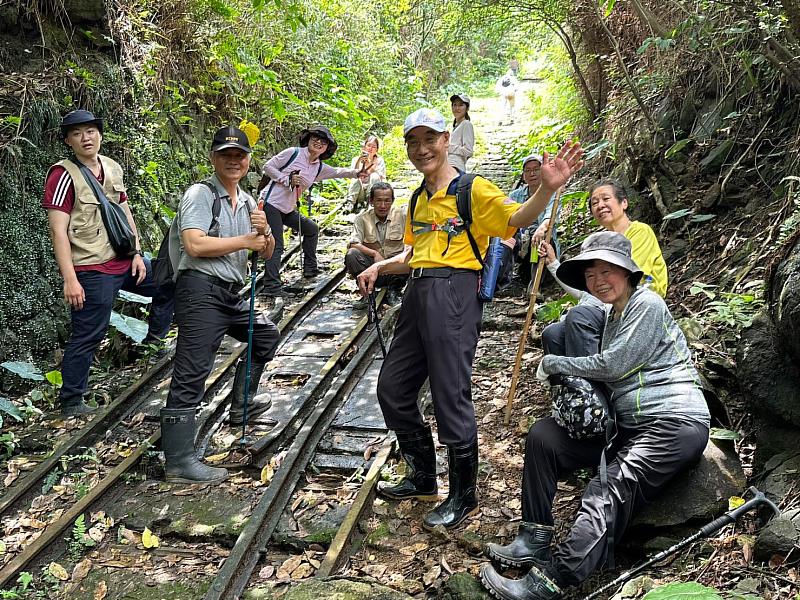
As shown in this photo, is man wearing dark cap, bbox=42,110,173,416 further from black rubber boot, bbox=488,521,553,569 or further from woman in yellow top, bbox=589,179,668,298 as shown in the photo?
woman in yellow top, bbox=589,179,668,298

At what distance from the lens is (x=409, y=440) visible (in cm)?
454

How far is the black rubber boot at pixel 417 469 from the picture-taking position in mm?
A: 4543

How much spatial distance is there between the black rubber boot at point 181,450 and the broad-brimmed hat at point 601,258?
290 cm

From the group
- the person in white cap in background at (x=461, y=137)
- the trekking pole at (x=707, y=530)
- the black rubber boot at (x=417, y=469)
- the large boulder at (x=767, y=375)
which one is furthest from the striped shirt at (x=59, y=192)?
the person in white cap in background at (x=461, y=137)

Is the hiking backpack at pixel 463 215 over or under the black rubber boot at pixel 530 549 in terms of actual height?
over

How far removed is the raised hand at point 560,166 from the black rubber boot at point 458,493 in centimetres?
173

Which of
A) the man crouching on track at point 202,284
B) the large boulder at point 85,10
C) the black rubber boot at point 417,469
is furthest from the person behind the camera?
the large boulder at point 85,10

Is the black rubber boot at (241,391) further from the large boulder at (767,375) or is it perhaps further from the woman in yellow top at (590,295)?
the large boulder at (767,375)

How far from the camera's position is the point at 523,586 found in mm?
3518

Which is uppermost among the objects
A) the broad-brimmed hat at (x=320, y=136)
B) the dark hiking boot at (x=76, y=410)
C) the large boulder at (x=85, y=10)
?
the large boulder at (x=85, y=10)

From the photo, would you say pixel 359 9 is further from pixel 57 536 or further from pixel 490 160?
pixel 57 536

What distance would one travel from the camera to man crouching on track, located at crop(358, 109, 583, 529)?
160 inches

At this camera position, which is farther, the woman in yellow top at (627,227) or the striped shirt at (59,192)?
the striped shirt at (59,192)

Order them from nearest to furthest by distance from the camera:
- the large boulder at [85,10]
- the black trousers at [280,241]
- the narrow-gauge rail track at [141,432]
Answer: the narrow-gauge rail track at [141,432]
the large boulder at [85,10]
the black trousers at [280,241]
